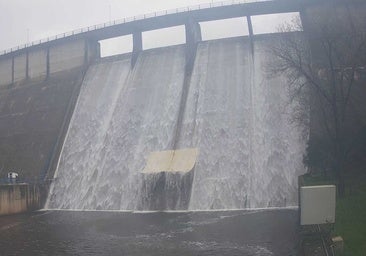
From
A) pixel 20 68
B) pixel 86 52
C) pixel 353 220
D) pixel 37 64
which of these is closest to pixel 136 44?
pixel 86 52

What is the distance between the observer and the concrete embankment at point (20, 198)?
94.8ft

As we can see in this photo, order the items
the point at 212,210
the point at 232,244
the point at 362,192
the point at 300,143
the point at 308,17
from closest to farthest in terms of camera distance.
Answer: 1. the point at 232,244
2. the point at 362,192
3. the point at 212,210
4. the point at 300,143
5. the point at 308,17

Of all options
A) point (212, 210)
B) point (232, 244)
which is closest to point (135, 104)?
point (212, 210)

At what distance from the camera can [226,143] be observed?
29.0 m

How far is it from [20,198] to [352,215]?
74.0 feet

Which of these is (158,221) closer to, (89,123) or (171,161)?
(171,161)

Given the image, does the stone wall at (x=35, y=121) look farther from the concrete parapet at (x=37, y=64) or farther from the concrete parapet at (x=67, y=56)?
the concrete parapet at (x=37, y=64)

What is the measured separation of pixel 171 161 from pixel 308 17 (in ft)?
52.7

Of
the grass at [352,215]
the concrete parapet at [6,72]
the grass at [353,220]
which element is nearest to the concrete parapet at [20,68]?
the concrete parapet at [6,72]

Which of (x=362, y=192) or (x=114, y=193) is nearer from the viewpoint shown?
(x=362, y=192)

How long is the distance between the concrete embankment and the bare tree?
59.5ft

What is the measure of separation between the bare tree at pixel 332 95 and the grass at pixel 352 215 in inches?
32.4

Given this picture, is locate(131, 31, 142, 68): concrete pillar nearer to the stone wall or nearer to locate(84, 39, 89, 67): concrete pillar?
locate(84, 39, 89, 67): concrete pillar

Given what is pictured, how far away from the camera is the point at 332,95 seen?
20797 mm
